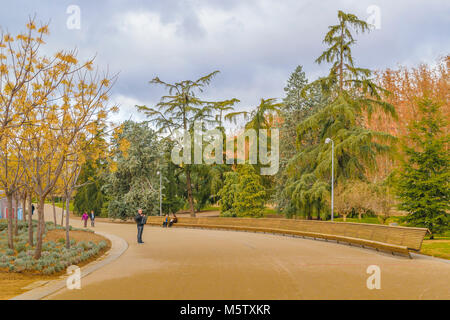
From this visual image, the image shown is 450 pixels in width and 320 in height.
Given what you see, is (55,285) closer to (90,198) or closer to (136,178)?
(136,178)

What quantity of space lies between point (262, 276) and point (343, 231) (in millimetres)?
8786

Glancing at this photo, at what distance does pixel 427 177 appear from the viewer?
18906 millimetres

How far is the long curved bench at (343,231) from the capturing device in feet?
38.5

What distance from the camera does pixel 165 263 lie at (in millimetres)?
10672

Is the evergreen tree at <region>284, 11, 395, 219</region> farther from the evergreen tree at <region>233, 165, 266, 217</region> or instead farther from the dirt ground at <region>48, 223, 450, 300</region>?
the dirt ground at <region>48, 223, 450, 300</region>

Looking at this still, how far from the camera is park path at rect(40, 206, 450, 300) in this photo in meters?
6.95

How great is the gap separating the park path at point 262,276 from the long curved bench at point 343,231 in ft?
1.75

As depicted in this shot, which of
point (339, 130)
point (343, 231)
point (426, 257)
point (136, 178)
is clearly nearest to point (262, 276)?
point (426, 257)

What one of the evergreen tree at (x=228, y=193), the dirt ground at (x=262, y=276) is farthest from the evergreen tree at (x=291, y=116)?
the dirt ground at (x=262, y=276)

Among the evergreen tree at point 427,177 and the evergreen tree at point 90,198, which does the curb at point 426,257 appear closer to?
the evergreen tree at point 427,177

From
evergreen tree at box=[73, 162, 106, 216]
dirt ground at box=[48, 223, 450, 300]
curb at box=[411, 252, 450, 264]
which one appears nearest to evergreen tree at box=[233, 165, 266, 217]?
evergreen tree at box=[73, 162, 106, 216]
